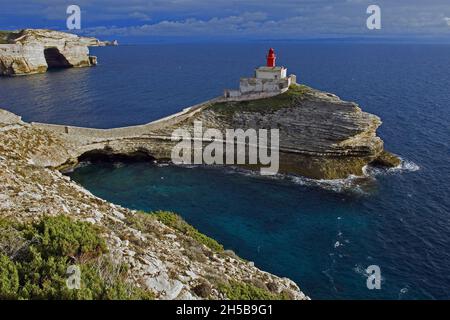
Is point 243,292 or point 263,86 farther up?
point 263,86

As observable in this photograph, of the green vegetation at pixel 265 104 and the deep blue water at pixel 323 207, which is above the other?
the green vegetation at pixel 265 104

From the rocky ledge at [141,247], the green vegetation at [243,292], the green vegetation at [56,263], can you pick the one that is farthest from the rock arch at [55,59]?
the green vegetation at [243,292]

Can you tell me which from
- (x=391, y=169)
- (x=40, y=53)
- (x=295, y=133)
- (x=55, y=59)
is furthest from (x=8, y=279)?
(x=55, y=59)

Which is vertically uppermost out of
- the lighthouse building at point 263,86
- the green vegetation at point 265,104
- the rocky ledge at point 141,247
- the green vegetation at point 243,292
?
the lighthouse building at point 263,86

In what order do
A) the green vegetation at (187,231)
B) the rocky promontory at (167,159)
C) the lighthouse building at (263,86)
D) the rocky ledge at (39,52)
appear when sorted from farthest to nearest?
the rocky ledge at (39,52) → the lighthouse building at (263,86) → the green vegetation at (187,231) → the rocky promontory at (167,159)

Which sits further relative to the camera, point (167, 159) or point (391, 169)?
point (167, 159)

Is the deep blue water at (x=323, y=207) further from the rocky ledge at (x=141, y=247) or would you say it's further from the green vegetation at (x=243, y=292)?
the green vegetation at (x=243, y=292)

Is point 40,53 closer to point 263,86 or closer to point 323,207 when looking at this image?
point 263,86
